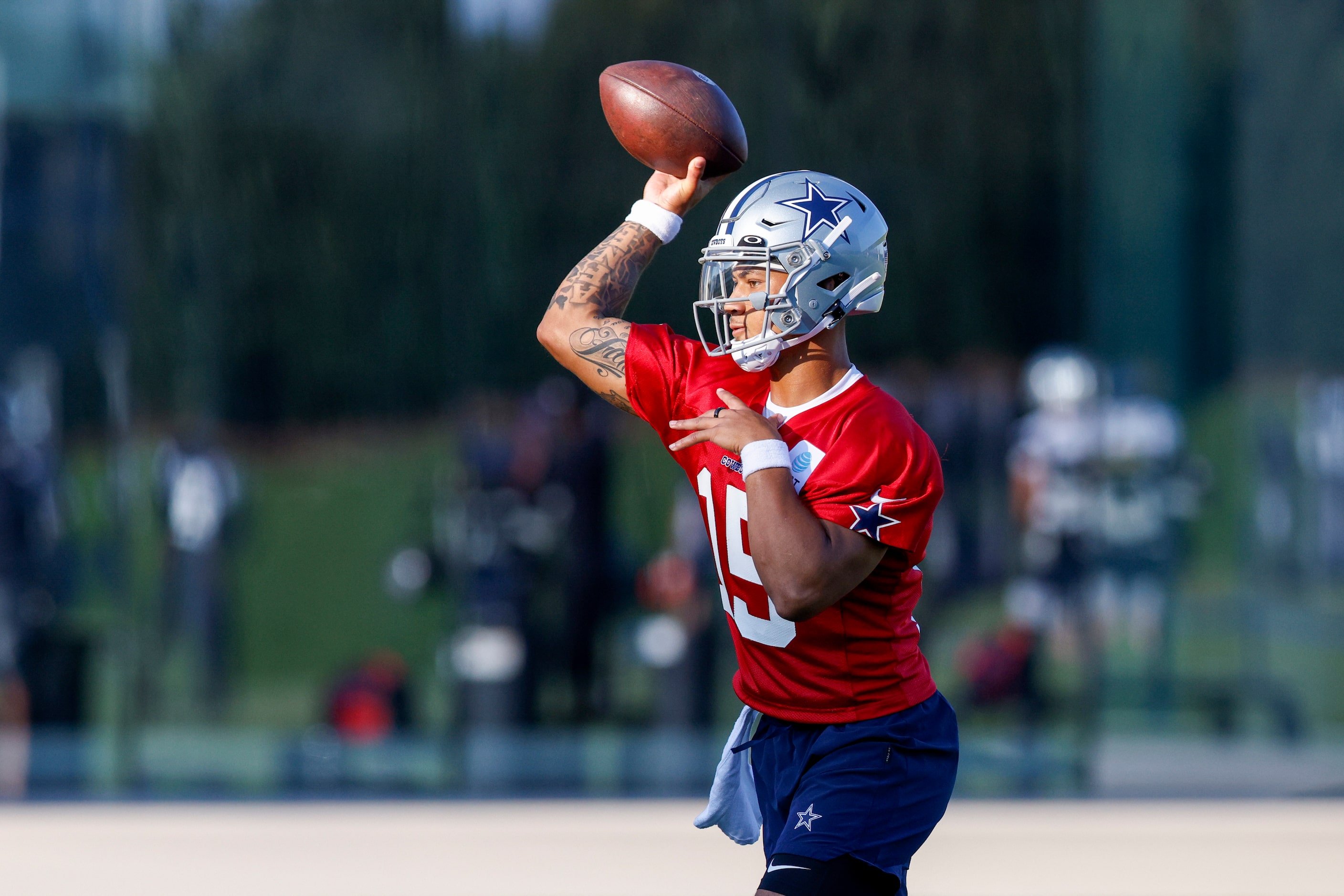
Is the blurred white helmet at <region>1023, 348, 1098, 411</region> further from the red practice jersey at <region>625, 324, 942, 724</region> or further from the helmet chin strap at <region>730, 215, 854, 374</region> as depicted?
the helmet chin strap at <region>730, 215, 854, 374</region>

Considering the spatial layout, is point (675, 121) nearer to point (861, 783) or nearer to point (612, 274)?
point (612, 274)

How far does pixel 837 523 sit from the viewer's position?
2.70 meters

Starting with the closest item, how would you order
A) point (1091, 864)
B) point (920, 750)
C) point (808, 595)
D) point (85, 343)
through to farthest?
1. point (808, 595)
2. point (920, 750)
3. point (1091, 864)
4. point (85, 343)

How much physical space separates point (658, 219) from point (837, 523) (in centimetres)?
87

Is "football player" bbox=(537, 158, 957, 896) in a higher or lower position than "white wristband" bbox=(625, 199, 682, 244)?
lower

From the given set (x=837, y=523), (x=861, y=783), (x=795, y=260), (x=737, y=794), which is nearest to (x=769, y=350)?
(x=795, y=260)

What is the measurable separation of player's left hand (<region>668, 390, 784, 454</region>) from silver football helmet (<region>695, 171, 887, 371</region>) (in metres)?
0.12

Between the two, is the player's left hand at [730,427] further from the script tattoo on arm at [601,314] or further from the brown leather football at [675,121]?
the brown leather football at [675,121]

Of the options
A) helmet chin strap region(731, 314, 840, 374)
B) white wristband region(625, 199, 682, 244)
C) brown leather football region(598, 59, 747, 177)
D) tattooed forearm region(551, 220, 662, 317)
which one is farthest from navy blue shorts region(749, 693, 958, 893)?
brown leather football region(598, 59, 747, 177)

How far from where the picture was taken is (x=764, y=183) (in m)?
2.96

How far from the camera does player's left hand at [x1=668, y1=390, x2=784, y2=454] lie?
2711 millimetres

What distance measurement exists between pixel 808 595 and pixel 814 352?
53 centimetres

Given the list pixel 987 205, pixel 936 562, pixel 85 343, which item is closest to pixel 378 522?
pixel 85 343

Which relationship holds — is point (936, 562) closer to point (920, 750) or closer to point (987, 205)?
point (987, 205)
